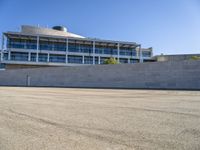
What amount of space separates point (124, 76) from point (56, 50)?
2067 inches

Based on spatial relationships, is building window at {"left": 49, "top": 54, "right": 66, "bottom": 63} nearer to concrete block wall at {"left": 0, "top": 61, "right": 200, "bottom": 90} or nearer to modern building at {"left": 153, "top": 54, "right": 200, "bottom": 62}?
modern building at {"left": 153, "top": 54, "right": 200, "bottom": 62}

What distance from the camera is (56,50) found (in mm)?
73125

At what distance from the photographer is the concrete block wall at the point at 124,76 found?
20.8m

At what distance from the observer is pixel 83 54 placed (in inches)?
2960

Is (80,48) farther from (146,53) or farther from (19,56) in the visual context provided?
(146,53)

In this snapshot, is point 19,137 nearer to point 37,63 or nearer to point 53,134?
point 53,134

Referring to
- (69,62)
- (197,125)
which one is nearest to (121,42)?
(69,62)

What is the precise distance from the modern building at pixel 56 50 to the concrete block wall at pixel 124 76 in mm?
35293

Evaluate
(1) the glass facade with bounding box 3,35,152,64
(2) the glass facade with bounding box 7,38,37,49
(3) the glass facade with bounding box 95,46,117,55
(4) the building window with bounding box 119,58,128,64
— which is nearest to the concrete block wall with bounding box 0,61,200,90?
(1) the glass facade with bounding box 3,35,152,64

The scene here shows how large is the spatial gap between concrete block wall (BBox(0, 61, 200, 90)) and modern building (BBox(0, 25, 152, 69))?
1389 inches

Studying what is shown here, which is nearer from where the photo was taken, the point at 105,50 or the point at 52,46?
the point at 52,46

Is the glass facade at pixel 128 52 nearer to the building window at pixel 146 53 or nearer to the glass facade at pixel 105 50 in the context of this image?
the glass facade at pixel 105 50

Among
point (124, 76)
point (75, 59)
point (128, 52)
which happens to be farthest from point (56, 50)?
point (124, 76)

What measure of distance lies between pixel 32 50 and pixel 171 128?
71.4 meters
